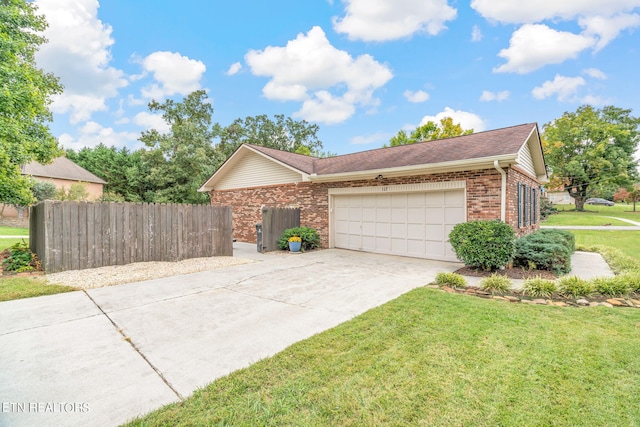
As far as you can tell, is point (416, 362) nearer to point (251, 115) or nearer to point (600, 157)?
point (251, 115)

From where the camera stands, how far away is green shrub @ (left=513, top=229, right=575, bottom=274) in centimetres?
694

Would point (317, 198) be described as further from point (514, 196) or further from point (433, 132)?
point (433, 132)

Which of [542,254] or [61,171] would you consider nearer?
[542,254]

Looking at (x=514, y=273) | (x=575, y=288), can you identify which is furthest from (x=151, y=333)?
(x=514, y=273)

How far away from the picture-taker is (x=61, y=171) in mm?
26297

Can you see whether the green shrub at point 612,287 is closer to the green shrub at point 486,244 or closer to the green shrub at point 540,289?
the green shrub at point 540,289

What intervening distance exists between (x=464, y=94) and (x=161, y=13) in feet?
48.9

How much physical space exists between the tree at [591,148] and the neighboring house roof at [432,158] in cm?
2474

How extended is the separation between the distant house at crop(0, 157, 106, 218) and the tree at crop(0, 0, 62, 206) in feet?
44.5

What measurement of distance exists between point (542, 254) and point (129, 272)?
9648mm

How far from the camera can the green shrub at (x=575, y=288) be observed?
510 cm

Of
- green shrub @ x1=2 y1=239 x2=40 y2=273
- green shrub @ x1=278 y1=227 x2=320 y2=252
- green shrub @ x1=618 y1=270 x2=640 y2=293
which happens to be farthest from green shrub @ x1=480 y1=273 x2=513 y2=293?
green shrub @ x1=2 y1=239 x2=40 y2=273

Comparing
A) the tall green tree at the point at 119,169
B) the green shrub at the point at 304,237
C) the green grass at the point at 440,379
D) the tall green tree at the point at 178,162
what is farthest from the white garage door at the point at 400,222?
the tall green tree at the point at 119,169

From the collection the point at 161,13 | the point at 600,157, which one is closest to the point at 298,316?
the point at 161,13
